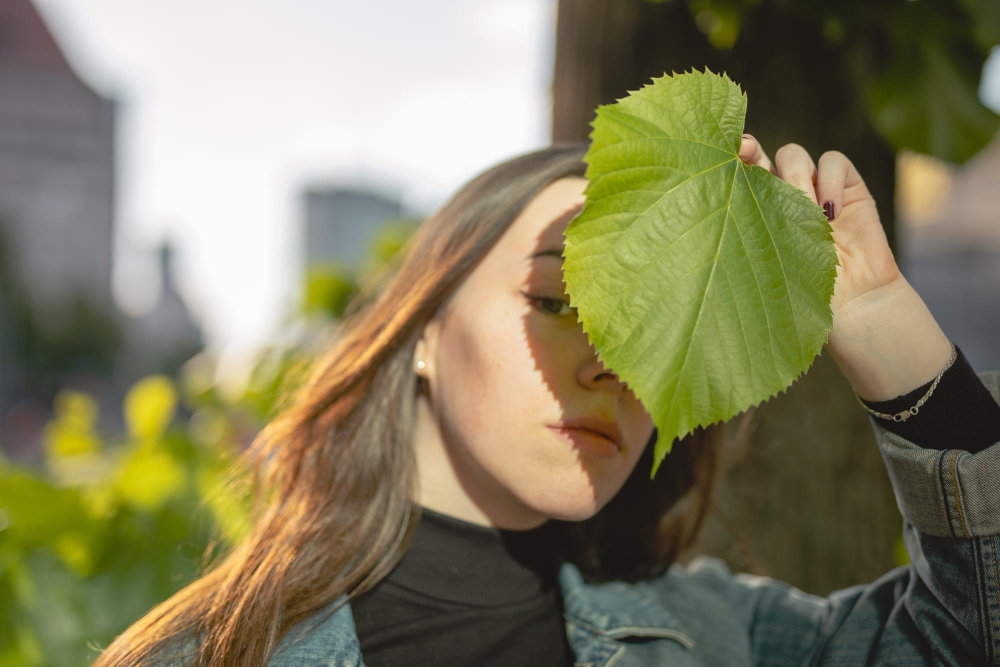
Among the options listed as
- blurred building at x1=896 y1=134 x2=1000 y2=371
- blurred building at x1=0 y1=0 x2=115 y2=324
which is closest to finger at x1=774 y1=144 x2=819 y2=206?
blurred building at x1=896 y1=134 x2=1000 y2=371

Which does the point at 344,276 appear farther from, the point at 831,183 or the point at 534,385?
the point at 831,183

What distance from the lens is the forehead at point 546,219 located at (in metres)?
1.22

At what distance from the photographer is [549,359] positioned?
112cm

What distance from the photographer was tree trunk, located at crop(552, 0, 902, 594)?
1642 mm

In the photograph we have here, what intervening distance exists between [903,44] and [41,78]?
112 feet

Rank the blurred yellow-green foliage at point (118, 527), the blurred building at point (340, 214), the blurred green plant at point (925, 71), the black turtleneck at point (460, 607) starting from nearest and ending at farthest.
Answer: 1. the black turtleneck at point (460, 607)
2. the blurred green plant at point (925, 71)
3. the blurred yellow-green foliage at point (118, 527)
4. the blurred building at point (340, 214)

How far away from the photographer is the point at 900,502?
1132mm

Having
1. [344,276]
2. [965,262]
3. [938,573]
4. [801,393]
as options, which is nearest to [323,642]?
[938,573]

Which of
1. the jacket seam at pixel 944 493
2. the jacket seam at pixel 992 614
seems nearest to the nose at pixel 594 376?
the jacket seam at pixel 944 493

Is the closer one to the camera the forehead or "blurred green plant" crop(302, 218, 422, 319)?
the forehead

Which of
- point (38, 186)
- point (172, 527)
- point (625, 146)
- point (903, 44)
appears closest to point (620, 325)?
point (625, 146)

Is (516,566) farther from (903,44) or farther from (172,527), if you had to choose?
(903,44)

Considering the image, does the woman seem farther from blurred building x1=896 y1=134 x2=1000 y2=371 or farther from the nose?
blurred building x1=896 y1=134 x2=1000 y2=371

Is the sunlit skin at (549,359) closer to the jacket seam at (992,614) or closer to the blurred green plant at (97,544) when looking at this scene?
the jacket seam at (992,614)
